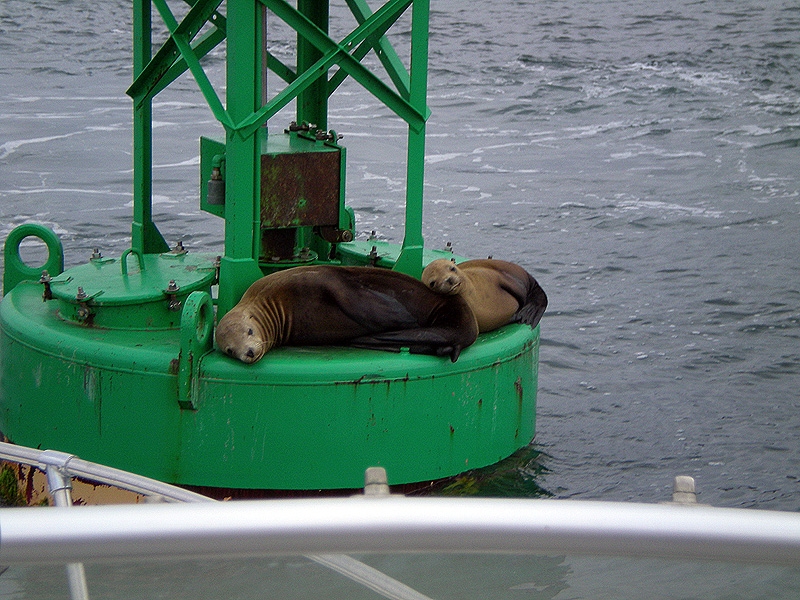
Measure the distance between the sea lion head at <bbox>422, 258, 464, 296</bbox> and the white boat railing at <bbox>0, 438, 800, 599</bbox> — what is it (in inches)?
174

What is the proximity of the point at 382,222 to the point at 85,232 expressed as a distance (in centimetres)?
330

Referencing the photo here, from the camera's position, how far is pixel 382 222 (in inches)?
529

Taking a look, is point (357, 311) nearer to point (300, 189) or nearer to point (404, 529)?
point (300, 189)

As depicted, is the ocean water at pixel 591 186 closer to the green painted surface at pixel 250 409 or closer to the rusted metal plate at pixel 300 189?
the green painted surface at pixel 250 409

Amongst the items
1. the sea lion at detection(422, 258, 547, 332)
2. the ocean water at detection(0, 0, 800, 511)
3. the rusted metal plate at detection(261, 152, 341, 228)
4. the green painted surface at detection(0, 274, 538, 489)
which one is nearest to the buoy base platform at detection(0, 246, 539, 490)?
the green painted surface at detection(0, 274, 538, 489)

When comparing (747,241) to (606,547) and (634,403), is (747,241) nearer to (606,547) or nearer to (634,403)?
(634,403)

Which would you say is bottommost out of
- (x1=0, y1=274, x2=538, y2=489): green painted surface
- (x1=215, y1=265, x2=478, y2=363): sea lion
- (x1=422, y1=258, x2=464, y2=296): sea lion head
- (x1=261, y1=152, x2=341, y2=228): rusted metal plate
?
(x1=0, y1=274, x2=538, y2=489): green painted surface

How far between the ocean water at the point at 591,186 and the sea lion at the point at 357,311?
2.70ft

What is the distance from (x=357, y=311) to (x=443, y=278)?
0.46m

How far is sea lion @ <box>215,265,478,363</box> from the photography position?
5.84m

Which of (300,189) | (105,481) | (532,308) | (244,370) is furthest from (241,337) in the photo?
(105,481)

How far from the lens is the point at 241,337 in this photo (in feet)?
18.1

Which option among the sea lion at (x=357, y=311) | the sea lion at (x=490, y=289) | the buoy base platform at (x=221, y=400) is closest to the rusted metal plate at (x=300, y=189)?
the sea lion at (x=357, y=311)

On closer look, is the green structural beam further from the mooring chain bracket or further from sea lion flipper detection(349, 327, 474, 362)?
sea lion flipper detection(349, 327, 474, 362)
